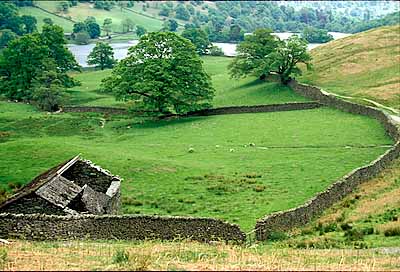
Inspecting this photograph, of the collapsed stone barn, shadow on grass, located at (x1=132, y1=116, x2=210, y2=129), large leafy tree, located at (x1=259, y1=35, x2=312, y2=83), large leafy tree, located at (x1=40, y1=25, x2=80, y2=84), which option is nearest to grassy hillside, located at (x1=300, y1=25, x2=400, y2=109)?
large leafy tree, located at (x1=259, y1=35, x2=312, y2=83)

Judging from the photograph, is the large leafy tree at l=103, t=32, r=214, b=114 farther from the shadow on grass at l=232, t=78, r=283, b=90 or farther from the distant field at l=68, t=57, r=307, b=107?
the shadow on grass at l=232, t=78, r=283, b=90

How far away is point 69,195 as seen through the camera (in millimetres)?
29953

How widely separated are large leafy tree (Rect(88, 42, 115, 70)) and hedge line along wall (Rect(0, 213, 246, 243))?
346 feet

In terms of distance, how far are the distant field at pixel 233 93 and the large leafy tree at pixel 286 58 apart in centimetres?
211

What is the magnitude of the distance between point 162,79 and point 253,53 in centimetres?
2018

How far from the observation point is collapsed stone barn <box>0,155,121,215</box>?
28641 mm

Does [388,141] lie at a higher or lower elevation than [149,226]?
lower

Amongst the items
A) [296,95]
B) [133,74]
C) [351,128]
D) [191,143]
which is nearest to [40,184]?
[191,143]

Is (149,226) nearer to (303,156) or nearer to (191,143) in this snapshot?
(303,156)

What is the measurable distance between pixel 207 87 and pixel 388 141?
28226 millimetres

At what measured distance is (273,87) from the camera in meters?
86.8

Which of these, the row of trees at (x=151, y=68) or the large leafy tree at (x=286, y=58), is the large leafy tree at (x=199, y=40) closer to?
the row of trees at (x=151, y=68)

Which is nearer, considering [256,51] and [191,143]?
[191,143]

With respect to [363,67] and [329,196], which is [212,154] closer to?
[329,196]
